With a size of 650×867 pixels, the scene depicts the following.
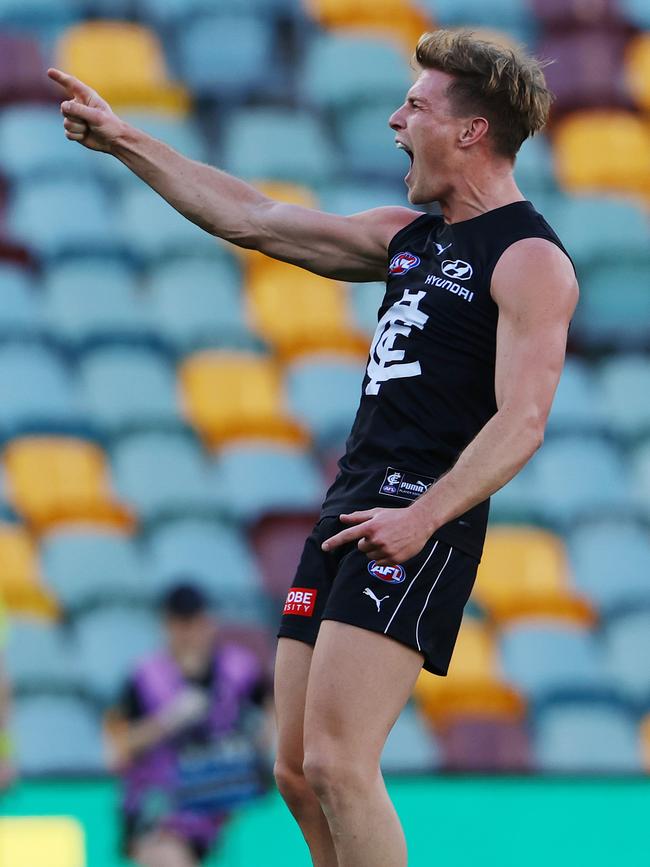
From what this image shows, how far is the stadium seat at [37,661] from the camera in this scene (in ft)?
25.1

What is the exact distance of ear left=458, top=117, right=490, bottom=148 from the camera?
11.5 ft

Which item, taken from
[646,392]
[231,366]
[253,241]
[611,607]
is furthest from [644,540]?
[253,241]

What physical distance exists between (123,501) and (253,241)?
505cm

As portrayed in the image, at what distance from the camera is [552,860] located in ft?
20.5

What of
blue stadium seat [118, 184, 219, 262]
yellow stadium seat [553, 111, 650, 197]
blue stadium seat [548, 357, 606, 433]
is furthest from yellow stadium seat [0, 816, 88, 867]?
yellow stadium seat [553, 111, 650, 197]

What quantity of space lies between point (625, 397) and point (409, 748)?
3.35 metres

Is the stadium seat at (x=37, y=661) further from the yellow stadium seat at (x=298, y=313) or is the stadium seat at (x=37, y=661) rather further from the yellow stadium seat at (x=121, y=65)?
the yellow stadium seat at (x=121, y=65)

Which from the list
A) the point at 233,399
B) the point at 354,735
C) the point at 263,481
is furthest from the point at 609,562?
the point at 354,735

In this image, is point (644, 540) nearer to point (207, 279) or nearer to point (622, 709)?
point (622, 709)

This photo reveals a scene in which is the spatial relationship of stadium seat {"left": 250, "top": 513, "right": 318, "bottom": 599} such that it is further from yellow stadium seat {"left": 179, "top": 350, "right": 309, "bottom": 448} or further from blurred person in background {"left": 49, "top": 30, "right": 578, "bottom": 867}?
blurred person in background {"left": 49, "top": 30, "right": 578, "bottom": 867}

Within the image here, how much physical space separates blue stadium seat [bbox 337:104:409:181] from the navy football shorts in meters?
7.90

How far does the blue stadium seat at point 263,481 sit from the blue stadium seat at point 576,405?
1644mm

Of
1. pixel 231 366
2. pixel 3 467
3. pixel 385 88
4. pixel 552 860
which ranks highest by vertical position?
pixel 385 88

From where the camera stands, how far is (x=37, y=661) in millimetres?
7691
